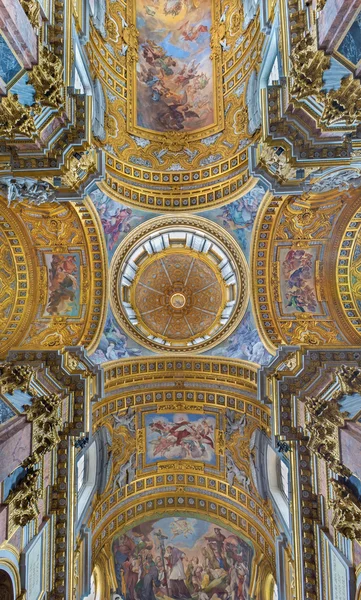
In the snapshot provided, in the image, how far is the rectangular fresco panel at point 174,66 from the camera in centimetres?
1655

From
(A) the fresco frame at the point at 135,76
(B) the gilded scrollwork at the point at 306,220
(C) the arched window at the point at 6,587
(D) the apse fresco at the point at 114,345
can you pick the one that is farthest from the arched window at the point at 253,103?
(C) the arched window at the point at 6,587

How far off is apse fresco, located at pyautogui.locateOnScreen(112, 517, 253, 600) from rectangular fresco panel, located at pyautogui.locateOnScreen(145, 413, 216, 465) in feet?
8.75

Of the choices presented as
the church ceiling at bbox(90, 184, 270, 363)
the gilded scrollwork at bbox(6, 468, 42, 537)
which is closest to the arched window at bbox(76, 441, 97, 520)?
the church ceiling at bbox(90, 184, 270, 363)

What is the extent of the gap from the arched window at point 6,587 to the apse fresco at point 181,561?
26.8 feet

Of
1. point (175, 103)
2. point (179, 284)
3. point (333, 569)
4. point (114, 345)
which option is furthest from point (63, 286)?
point (333, 569)

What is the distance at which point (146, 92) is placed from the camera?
16.8m

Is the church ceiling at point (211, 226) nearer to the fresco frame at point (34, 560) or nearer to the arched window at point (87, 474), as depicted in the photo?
the arched window at point (87, 474)

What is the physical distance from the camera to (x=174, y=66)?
663 inches

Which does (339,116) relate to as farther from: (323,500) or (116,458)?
(116,458)

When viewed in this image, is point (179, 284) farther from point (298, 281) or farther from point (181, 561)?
point (181, 561)

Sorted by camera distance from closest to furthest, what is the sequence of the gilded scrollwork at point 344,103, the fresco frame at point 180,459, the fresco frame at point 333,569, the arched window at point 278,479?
the gilded scrollwork at point 344,103 → the fresco frame at point 333,569 → the arched window at point 278,479 → the fresco frame at point 180,459

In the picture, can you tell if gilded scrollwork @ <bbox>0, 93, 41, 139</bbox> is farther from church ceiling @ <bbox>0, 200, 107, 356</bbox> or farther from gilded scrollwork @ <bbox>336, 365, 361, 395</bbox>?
gilded scrollwork @ <bbox>336, 365, 361, 395</bbox>

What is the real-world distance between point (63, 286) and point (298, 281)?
9519 millimetres

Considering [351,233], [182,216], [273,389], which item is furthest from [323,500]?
[182,216]
